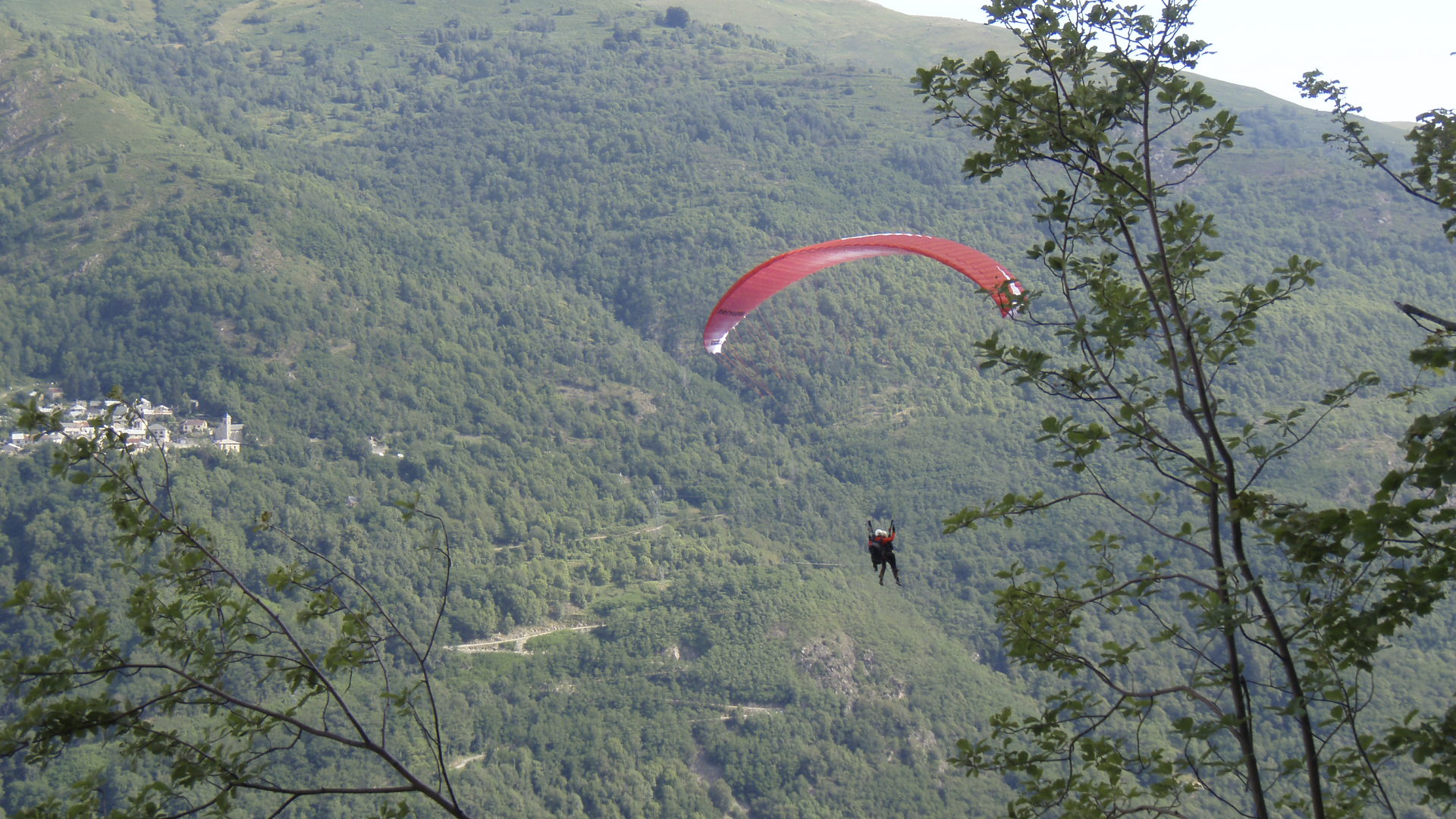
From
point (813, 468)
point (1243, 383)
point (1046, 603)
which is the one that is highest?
point (1046, 603)

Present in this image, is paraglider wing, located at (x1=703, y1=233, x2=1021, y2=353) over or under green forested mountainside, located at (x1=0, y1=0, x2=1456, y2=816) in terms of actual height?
over

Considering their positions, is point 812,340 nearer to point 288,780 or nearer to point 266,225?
point 266,225

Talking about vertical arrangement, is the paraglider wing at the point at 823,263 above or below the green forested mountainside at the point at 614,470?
above

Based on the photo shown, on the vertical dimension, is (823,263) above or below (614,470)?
above

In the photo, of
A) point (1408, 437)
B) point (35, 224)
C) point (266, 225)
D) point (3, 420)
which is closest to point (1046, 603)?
point (1408, 437)

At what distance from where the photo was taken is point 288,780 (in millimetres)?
111312

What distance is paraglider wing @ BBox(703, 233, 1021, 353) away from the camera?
123 ft

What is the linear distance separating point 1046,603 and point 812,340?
18516 cm

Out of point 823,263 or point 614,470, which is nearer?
point 823,263

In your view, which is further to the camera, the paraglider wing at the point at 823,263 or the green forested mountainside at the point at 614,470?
the green forested mountainside at the point at 614,470

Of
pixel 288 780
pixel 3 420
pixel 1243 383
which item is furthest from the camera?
pixel 1243 383

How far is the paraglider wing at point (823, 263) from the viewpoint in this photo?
1474 inches

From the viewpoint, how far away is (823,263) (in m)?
45.5

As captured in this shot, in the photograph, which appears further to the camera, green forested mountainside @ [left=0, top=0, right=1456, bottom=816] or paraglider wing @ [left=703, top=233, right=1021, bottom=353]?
green forested mountainside @ [left=0, top=0, right=1456, bottom=816]
